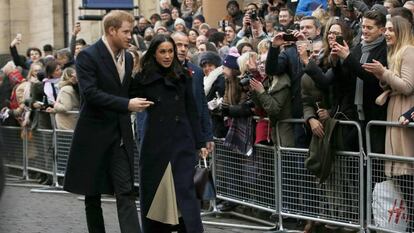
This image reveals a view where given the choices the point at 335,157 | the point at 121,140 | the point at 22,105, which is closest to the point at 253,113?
the point at 335,157

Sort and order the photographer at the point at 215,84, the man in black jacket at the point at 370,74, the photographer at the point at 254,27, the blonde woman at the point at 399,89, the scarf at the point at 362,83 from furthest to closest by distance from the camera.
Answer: the photographer at the point at 254,27
the photographer at the point at 215,84
the scarf at the point at 362,83
the man in black jacket at the point at 370,74
the blonde woman at the point at 399,89

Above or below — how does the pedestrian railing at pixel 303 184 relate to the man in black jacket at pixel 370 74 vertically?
below

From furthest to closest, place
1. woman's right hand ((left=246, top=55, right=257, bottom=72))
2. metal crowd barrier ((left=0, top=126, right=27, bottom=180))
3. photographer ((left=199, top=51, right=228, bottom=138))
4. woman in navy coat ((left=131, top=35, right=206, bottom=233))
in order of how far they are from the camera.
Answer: metal crowd barrier ((left=0, top=126, right=27, bottom=180)) < photographer ((left=199, top=51, right=228, bottom=138)) < woman's right hand ((left=246, top=55, right=257, bottom=72)) < woman in navy coat ((left=131, top=35, right=206, bottom=233))

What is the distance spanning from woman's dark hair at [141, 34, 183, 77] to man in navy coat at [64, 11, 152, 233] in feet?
0.58

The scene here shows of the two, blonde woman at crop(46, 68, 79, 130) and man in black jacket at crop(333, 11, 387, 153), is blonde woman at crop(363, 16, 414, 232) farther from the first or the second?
blonde woman at crop(46, 68, 79, 130)

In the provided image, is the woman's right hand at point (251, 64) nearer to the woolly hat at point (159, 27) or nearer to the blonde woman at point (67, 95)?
the blonde woman at point (67, 95)

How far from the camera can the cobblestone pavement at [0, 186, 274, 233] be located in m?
10.4

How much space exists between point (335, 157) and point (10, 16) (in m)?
26.6

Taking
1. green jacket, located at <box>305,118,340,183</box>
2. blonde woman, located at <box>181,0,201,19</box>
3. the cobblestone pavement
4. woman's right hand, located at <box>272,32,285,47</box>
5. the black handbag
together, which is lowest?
the cobblestone pavement

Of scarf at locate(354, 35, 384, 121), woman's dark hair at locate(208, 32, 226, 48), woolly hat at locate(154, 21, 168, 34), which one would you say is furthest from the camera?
woolly hat at locate(154, 21, 168, 34)

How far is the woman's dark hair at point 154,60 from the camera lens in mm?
8625

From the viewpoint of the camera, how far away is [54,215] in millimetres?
11562

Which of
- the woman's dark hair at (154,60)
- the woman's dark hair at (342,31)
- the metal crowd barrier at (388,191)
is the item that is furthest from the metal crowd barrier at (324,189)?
the woman's dark hair at (154,60)

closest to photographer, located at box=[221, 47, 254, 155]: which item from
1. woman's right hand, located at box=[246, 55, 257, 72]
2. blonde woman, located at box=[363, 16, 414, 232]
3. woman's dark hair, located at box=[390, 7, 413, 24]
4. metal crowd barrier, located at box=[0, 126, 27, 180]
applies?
woman's right hand, located at box=[246, 55, 257, 72]
